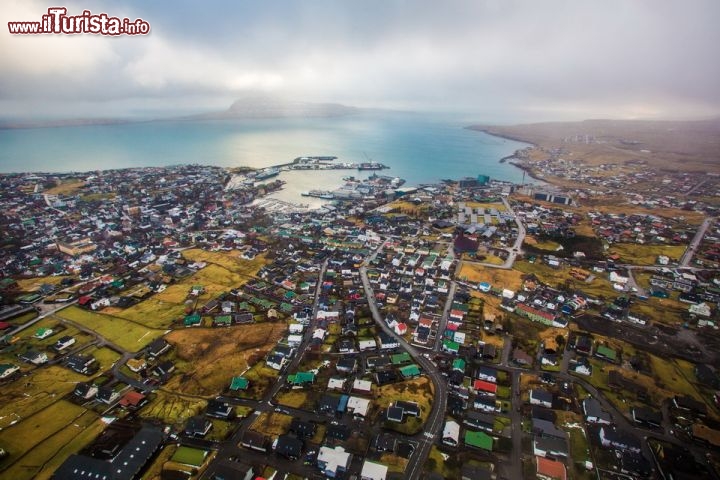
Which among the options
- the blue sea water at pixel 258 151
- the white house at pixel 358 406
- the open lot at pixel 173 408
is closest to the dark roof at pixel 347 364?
the white house at pixel 358 406

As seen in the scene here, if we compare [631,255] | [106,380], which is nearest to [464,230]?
[631,255]

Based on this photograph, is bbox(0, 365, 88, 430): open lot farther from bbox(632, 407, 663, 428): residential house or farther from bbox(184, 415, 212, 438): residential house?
bbox(632, 407, 663, 428): residential house

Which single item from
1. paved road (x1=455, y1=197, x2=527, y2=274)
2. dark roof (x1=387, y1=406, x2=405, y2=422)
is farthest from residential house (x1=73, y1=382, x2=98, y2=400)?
paved road (x1=455, y1=197, x2=527, y2=274)

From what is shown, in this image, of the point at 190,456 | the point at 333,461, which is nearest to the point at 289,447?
the point at 333,461

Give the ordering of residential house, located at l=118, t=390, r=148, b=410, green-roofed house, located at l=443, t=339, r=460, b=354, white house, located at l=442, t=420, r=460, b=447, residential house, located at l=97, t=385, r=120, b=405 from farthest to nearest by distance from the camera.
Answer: green-roofed house, located at l=443, t=339, r=460, b=354
residential house, located at l=97, t=385, r=120, b=405
residential house, located at l=118, t=390, r=148, b=410
white house, located at l=442, t=420, r=460, b=447

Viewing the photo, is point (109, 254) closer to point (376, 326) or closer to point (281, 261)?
point (281, 261)

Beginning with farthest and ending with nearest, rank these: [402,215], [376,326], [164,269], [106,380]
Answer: [402,215] < [164,269] < [376,326] < [106,380]
